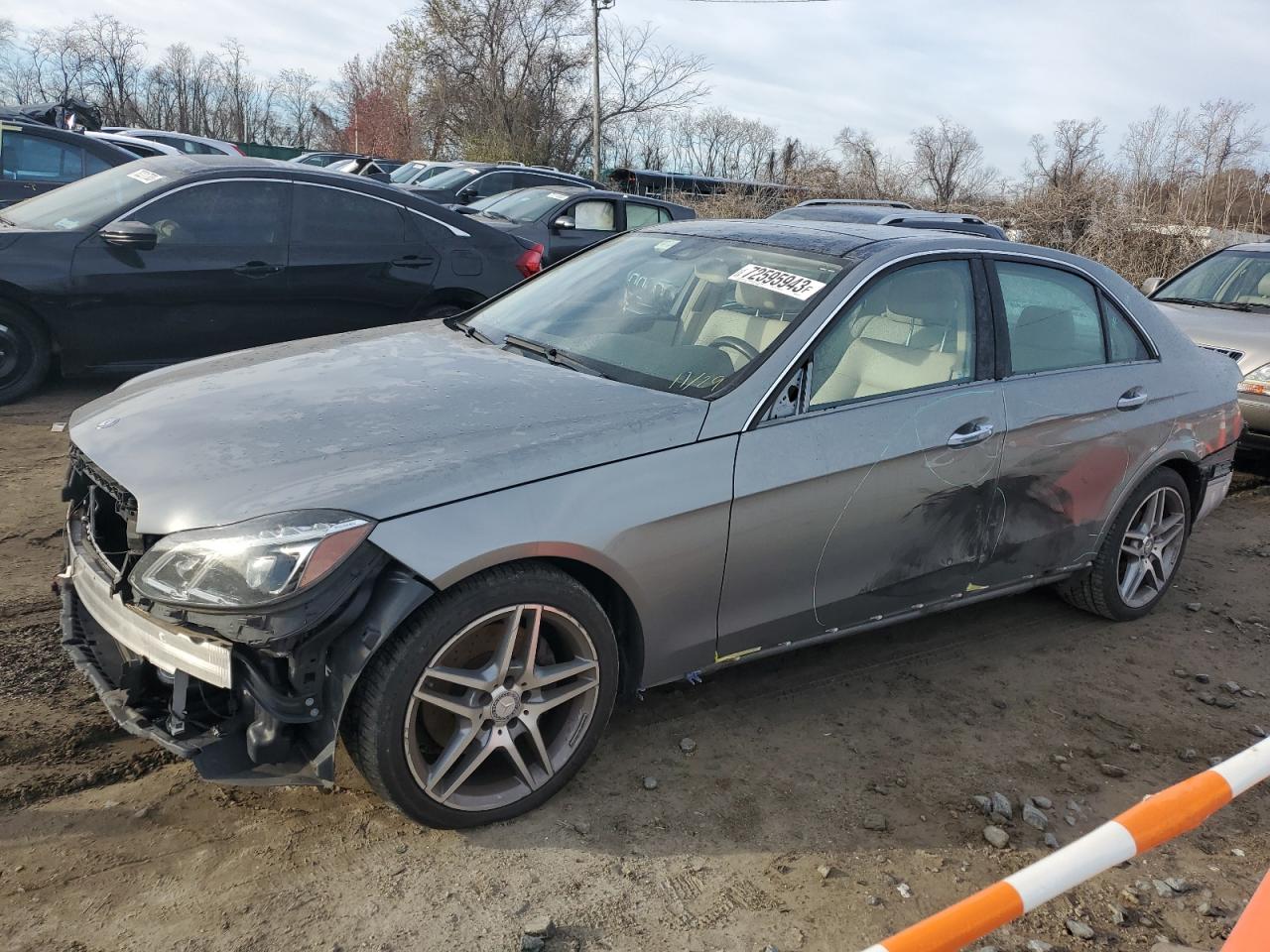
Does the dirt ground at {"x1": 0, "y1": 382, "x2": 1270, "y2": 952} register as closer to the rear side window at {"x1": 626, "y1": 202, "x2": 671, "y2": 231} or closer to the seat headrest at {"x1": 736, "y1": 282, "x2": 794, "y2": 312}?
the seat headrest at {"x1": 736, "y1": 282, "x2": 794, "y2": 312}

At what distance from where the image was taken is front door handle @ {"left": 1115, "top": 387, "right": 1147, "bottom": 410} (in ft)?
13.7

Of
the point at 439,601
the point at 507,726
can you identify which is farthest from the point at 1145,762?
the point at 439,601

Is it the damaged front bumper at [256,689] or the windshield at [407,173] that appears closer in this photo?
the damaged front bumper at [256,689]

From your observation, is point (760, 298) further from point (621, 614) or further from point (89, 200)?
point (89, 200)

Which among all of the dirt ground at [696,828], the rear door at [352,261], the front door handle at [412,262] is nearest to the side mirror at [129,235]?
the rear door at [352,261]

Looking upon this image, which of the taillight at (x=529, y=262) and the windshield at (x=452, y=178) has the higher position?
the windshield at (x=452, y=178)

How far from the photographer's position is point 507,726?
2.82 m

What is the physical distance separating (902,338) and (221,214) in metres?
4.95

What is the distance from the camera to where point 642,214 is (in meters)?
12.8

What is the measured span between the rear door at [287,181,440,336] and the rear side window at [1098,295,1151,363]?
467 cm

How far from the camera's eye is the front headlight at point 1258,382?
22.2 ft

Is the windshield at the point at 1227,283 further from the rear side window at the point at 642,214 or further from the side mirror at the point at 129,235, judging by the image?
the side mirror at the point at 129,235

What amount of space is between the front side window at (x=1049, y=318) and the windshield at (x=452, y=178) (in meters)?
13.2

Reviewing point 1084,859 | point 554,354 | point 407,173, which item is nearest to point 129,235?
point 554,354
